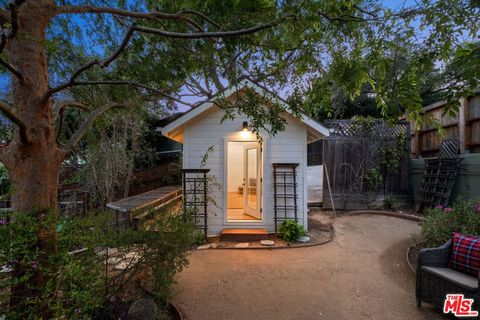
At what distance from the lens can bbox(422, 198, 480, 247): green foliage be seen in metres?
3.68

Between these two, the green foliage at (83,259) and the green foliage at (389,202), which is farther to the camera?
the green foliage at (389,202)

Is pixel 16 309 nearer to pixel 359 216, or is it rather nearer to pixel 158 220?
pixel 158 220

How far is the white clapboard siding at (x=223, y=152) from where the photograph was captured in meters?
5.59

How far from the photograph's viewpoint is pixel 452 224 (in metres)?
3.80

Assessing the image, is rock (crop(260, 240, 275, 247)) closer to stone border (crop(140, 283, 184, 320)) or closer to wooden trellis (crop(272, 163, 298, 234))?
wooden trellis (crop(272, 163, 298, 234))

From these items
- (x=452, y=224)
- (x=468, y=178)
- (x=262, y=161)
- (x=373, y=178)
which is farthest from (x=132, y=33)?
(x=468, y=178)

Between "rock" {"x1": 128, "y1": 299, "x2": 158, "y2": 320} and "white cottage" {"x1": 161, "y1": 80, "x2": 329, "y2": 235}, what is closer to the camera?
"rock" {"x1": 128, "y1": 299, "x2": 158, "y2": 320}

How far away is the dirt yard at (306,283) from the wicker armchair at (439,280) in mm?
209

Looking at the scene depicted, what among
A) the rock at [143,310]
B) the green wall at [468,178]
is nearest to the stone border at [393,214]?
the green wall at [468,178]

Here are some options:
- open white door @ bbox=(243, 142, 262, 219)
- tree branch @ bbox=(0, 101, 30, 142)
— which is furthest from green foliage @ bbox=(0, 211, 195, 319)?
open white door @ bbox=(243, 142, 262, 219)

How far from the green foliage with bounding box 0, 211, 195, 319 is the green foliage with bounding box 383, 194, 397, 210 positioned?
23.2 ft

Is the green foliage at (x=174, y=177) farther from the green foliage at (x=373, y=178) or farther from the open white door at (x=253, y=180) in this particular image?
the green foliage at (x=373, y=178)

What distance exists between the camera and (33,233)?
1.53 m

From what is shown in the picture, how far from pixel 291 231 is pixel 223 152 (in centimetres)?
240
